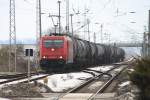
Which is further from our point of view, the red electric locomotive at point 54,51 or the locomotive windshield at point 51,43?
the locomotive windshield at point 51,43

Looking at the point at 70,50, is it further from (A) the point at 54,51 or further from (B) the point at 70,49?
(A) the point at 54,51

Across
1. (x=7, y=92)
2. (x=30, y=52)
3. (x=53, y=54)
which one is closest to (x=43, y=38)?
(x=53, y=54)

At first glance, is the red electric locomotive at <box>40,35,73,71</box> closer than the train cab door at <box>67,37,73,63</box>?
Yes

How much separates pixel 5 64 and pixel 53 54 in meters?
24.2

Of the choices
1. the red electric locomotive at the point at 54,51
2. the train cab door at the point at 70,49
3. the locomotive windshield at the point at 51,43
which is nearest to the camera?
the red electric locomotive at the point at 54,51

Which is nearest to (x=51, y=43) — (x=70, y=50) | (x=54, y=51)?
(x=54, y=51)

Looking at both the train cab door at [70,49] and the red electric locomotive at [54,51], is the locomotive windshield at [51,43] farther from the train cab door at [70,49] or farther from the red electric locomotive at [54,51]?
the train cab door at [70,49]

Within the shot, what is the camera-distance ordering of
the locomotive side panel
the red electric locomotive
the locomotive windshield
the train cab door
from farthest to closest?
1. the train cab door
2. the locomotive side panel
3. the locomotive windshield
4. the red electric locomotive

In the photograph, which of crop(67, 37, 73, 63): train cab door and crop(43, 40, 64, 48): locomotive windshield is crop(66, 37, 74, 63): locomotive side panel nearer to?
crop(67, 37, 73, 63): train cab door

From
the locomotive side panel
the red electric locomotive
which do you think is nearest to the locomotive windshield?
the red electric locomotive

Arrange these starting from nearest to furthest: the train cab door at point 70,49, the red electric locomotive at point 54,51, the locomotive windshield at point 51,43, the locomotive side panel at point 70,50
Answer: the red electric locomotive at point 54,51
the locomotive windshield at point 51,43
the locomotive side panel at point 70,50
the train cab door at point 70,49

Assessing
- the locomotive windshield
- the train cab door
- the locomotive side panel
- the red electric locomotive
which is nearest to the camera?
the red electric locomotive

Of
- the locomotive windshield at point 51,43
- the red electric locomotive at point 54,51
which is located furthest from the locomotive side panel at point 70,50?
the locomotive windshield at point 51,43

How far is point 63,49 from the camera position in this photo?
157ft
